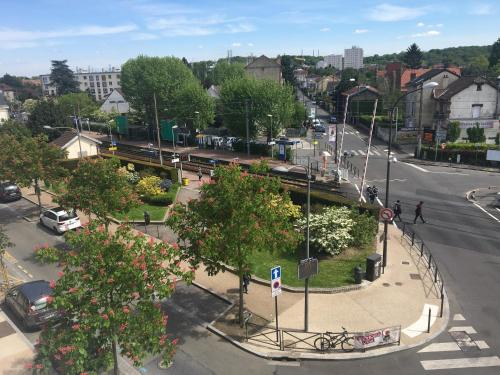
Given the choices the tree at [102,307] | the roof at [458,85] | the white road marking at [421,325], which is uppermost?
the roof at [458,85]

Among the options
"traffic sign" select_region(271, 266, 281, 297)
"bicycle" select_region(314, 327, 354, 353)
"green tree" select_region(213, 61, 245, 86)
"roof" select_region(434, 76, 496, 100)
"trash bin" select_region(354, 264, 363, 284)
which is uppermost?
"green tree" select_region(213, 61, 245, 86)

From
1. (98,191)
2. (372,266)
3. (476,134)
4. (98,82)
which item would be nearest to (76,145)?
(98,191)

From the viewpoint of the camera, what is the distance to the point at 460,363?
44.3 feet

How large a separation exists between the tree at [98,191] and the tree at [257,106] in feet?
105

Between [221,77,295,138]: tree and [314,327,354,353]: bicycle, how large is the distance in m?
40.1

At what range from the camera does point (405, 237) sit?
2464cm

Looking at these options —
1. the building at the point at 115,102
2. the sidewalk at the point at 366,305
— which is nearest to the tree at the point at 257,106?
the sidewalk at the point at 366,305

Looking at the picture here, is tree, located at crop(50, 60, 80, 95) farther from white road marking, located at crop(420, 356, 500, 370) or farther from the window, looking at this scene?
white road marking, located at crop(420, 356, 500, 370)

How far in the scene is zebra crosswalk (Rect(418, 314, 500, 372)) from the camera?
13414 mm

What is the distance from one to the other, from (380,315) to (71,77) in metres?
169

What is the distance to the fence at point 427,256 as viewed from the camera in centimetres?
1832

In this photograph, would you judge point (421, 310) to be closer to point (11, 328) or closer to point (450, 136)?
point (11, 328)

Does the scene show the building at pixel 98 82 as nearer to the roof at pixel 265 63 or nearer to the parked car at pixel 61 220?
the roof at pixel 265 63

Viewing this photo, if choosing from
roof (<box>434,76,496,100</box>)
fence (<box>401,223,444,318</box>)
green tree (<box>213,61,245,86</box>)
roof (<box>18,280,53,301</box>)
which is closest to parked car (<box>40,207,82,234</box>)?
roof (<box>18,280,53,301</box>)
